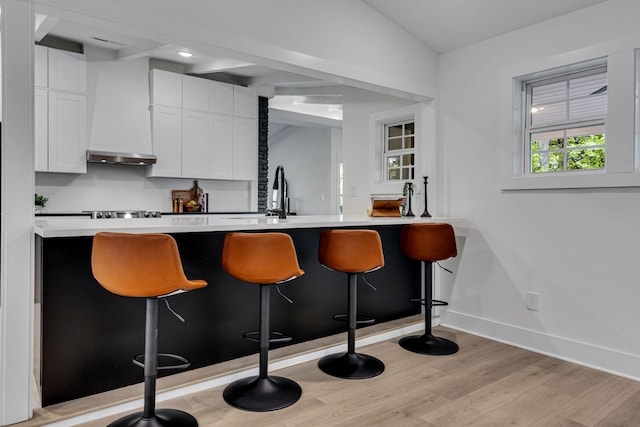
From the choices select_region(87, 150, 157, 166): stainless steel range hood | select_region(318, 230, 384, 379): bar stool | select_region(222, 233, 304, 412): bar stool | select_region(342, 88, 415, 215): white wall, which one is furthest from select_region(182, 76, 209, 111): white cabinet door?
select_region(222, 233, 304, 412): bar stool

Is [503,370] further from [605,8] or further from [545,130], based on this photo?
[605,8]

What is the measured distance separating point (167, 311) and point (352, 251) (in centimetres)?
117

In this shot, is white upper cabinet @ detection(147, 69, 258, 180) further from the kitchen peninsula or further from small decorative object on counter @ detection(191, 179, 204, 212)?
the kitchen peninsula

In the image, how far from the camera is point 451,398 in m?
2.41

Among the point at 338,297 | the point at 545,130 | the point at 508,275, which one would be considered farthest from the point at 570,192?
the point at 338,297

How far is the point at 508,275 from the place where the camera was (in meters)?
3.41

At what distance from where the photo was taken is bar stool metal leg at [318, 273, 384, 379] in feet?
8.89

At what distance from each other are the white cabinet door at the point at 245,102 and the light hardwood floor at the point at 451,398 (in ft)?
12.5

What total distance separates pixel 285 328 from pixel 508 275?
5.98ft

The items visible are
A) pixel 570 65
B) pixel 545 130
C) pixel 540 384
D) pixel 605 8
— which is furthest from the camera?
→ pixel 545 130

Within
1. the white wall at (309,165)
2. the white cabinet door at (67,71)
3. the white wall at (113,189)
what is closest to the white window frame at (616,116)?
the white wall at (113,189)

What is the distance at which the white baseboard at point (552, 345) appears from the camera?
2771 mm

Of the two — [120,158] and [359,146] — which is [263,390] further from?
[120,158]

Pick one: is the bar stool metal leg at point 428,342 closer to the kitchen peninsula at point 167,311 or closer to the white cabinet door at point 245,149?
the kitchen peninsula at point 167,311
